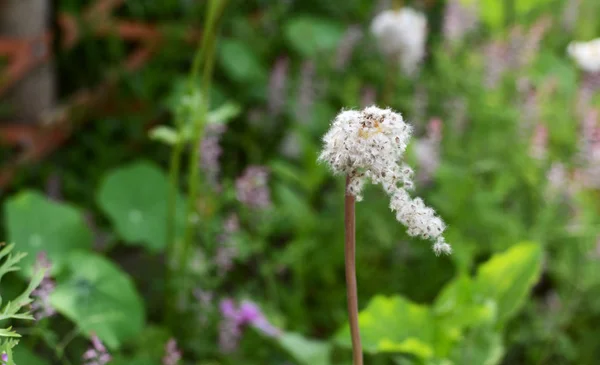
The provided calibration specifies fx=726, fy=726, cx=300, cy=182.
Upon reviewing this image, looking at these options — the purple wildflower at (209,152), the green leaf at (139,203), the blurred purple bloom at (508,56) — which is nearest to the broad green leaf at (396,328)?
the purple wildflower at (209,152)

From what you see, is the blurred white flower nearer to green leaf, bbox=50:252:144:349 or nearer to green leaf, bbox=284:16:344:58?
green leaf, bbox=284:16:344:58

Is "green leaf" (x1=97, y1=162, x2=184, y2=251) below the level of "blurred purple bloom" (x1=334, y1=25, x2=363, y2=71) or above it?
below

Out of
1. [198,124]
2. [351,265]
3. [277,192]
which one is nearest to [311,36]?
[277,192]

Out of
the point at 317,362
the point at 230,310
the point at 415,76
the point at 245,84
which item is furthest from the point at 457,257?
the point at 245,84

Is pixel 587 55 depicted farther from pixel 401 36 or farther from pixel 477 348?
pixel 477 348

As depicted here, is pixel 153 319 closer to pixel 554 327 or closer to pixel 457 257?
pixel 457 257

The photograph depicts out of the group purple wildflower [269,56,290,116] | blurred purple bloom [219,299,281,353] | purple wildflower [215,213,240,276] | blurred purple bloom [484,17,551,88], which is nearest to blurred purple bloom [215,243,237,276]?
purple wildflower [215,213,240,276]
